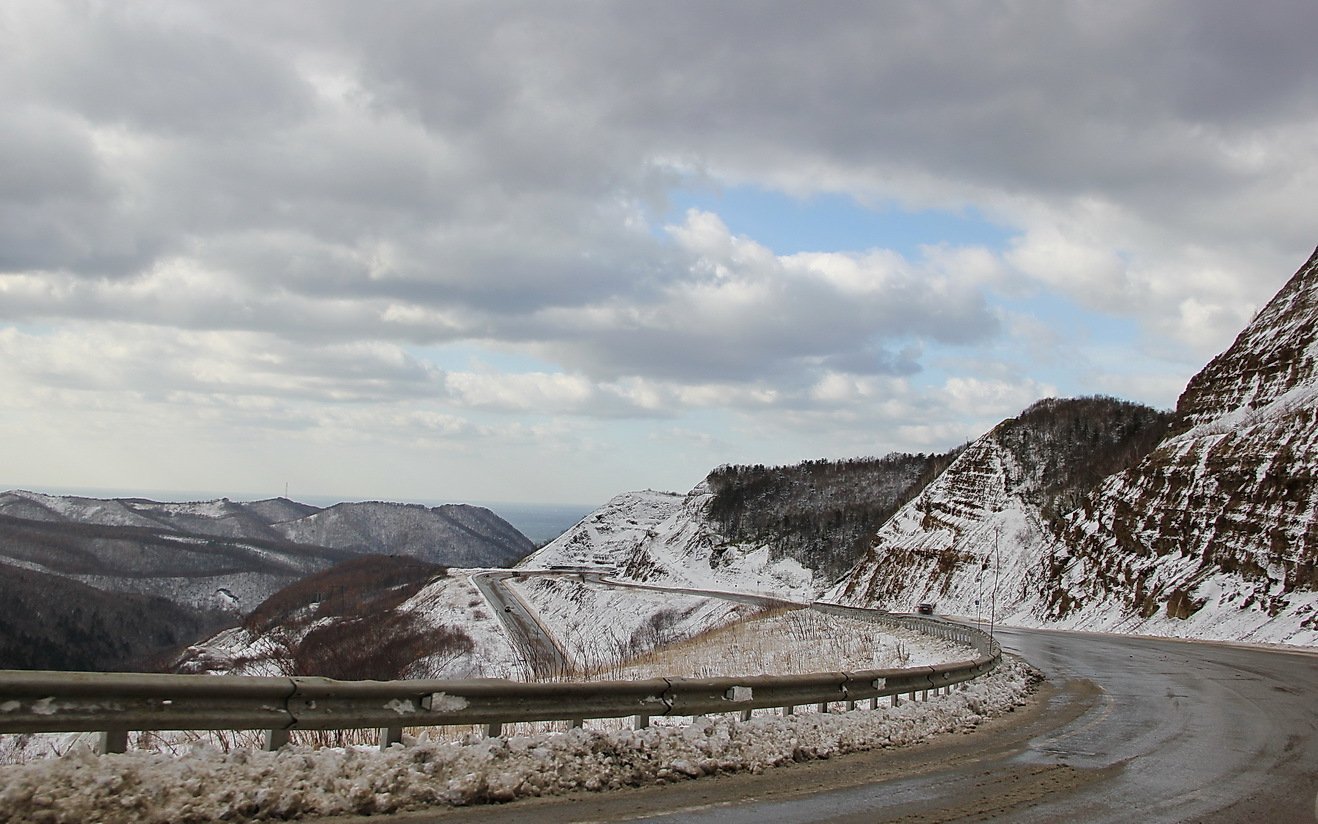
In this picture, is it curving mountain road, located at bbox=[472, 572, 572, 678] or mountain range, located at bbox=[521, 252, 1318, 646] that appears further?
curving mountain road, located at bbox=[472, 572, 572, 678]

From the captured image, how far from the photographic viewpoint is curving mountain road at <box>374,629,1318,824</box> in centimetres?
759

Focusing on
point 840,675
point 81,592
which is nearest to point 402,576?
point 81,592

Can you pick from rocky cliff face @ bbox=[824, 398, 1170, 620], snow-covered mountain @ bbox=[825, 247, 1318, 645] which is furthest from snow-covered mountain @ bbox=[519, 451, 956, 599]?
snow-covered mountain @ bbox=[825, 247, 1318, 645]

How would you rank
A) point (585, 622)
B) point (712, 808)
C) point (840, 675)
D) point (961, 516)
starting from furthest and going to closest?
point (585, 622) < point (961, 516) < point (840, 675) < point (712, 808)

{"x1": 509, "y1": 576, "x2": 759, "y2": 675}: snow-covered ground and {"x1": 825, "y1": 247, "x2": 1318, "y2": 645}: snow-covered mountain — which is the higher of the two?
{"x1": 825, "y1": 247, "x2": 1318, "y2": 645}: snow-covered mountain

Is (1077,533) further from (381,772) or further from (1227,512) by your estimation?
(381,772)

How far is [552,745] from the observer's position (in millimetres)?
8336

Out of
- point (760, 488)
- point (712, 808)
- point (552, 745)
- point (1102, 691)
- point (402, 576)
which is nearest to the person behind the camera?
point (712, 808)

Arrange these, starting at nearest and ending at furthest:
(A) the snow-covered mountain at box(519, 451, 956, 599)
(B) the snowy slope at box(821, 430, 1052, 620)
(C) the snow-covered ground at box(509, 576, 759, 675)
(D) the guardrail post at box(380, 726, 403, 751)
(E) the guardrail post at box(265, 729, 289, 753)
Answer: (E) the guardrail post at box(265, 729, 289, 753), (D) the guardrail post at box(380, 726, 403, 751), (B) the snowy slope at box(821, 430, 1052, 620), (C) the snow-covered ground at box(509, 576, 759, 675), (A) the snow-covered mountain at box(519, 451, 956, 599)

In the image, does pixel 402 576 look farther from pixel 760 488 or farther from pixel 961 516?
pixel 961 516

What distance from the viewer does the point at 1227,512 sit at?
40.1 m

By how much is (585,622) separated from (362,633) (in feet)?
61.6

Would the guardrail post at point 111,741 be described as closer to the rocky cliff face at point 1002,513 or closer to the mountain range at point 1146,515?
the mountain range at point 1146,515

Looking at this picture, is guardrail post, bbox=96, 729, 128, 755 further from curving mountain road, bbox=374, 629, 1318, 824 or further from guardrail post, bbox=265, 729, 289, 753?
curving mountain road, bbox=374, 629, 1318, 824
